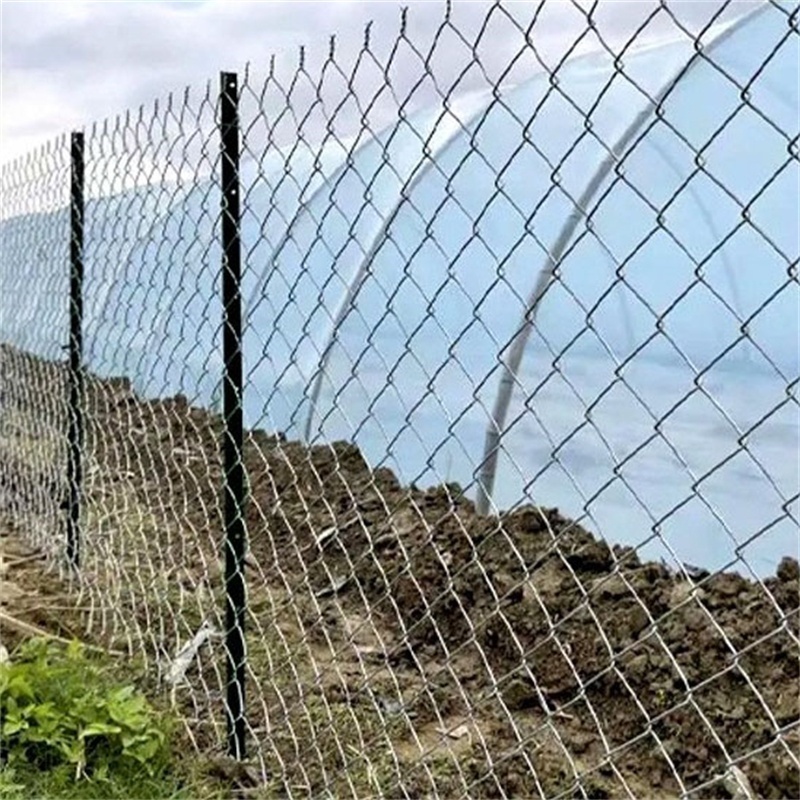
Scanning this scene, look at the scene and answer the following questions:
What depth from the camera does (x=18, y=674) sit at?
8.29ft

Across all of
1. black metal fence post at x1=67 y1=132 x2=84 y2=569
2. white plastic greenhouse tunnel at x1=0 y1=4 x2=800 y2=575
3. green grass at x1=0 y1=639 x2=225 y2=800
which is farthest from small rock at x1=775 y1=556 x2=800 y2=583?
black metal fence post at x1=67 y1=132 x2=84 y2=569

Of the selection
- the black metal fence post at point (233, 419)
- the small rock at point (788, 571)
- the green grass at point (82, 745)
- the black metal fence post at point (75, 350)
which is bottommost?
the small rock at point (788, 571)

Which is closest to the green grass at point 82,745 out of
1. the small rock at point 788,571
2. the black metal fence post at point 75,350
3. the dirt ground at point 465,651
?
the dirt ground at point 465,651

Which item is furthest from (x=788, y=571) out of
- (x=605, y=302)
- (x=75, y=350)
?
(x=75, y=350)

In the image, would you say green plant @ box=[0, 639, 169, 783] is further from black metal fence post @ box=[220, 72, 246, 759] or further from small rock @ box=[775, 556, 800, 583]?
small rock @ box=[775, 556, 800, 583]

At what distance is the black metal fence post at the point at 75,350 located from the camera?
380 cm

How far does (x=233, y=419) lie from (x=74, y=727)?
747mm

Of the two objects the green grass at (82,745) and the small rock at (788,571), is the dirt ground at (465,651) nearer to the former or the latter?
the small rock at (788,571)

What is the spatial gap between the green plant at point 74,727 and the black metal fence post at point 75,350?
1.25m

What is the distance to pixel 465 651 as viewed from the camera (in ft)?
10.2

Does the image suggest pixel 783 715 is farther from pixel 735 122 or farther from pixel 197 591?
pixel 197 591

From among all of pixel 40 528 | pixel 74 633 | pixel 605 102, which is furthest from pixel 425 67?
pixel 40 528

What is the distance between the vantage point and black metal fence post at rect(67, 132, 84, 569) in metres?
3.80

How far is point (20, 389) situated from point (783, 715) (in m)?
3.85
